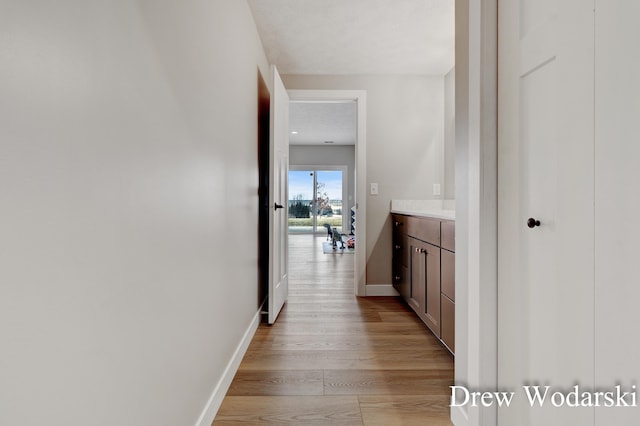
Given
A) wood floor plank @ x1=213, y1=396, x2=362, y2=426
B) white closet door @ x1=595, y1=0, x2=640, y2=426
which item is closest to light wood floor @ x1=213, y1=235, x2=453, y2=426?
wood floor plank @ x1=213, y1=396, x2=362, y2=426

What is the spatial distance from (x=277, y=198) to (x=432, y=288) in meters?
1.29

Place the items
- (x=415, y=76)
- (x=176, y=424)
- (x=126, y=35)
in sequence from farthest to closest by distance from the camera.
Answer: (x=415, y=76)
(x=176, y=424)
(x=126, y=35)

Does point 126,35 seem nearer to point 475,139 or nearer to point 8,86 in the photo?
point 8,86

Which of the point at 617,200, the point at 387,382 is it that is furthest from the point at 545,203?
the point at 387,382

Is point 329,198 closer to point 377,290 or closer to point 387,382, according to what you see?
point 377,290

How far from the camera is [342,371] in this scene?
1805 millimetres

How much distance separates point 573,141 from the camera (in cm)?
80

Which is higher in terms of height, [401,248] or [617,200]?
[617,200]

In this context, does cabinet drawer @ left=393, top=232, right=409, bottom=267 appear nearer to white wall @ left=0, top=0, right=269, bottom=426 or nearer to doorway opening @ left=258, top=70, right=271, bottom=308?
doorway opening @ left=258, top=70, right=271, bottom=308

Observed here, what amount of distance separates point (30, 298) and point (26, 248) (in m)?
0.08

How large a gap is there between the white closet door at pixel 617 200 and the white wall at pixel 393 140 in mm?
2647

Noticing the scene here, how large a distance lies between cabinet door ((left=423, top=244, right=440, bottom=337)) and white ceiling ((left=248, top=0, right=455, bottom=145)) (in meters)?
1.58

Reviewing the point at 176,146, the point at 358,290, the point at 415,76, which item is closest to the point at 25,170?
the point at 176,146

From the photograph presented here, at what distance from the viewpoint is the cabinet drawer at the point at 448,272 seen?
1916mm
